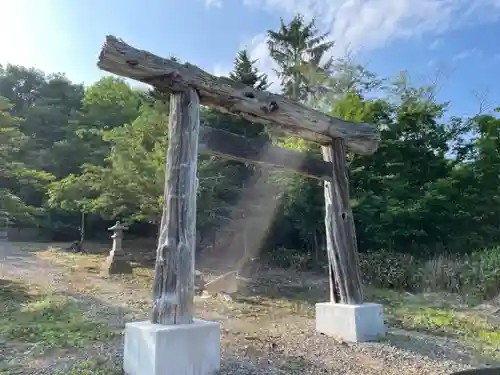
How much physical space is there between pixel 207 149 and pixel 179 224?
908mm

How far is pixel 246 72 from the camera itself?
11.9 metres

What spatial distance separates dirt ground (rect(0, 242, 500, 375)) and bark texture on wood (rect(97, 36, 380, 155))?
7.84 ft

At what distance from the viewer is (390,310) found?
6.21 metres

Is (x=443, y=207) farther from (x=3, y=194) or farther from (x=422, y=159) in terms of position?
(x=3, y=194)

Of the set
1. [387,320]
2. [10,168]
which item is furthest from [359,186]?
[10,168]

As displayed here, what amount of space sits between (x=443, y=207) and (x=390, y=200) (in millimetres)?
1314

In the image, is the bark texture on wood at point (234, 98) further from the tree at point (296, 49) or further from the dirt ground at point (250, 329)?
the tree at point (296, 49)

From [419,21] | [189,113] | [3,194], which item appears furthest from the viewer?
[419,21]

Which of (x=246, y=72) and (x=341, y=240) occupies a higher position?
(x=246, y=72)

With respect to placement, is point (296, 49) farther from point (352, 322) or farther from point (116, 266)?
point (352, 322)

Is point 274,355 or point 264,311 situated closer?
point 274,355

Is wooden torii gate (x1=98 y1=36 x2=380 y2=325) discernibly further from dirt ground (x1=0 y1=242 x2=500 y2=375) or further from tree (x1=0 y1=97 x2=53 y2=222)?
tree (x1=0 y1=97 x2=53 y2=222)

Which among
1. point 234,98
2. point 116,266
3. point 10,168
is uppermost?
point 234,98

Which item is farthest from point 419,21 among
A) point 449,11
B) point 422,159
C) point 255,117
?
point 255,117
